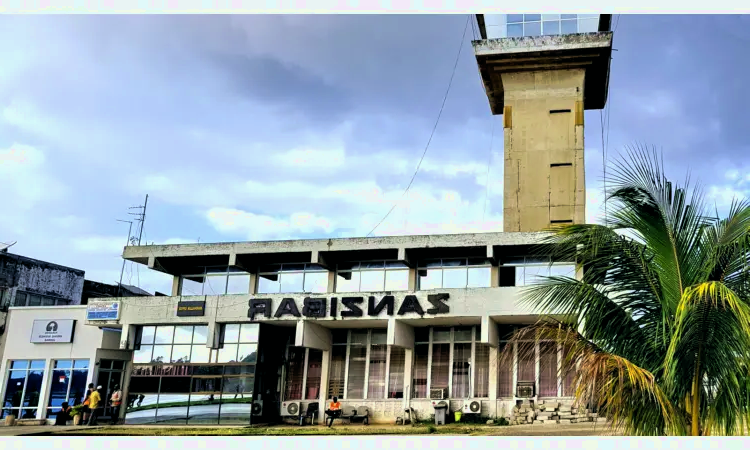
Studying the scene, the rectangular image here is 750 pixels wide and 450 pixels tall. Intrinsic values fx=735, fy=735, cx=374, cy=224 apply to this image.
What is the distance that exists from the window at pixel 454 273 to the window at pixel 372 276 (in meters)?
0.78

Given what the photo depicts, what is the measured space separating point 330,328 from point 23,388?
13543mm

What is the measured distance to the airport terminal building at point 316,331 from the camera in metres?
27.3

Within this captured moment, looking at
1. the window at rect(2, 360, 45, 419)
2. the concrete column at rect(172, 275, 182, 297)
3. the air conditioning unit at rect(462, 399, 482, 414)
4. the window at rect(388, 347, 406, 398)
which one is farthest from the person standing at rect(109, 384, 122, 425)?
the air conditioning unit at rect(462, 399, 482, 414)

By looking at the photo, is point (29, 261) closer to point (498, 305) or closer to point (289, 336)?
point (289, 336)

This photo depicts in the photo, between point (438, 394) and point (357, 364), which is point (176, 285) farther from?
point (438, 394)

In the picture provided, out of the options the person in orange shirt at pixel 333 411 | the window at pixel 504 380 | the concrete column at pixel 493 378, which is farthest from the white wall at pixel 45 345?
the window at pixel 504 380

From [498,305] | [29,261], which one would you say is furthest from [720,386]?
[29,261]

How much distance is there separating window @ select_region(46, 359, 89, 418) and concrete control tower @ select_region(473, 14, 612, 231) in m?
19.0

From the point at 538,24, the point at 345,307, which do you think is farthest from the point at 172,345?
the point at 538,24

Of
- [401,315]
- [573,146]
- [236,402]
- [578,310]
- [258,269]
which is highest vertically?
[573,146]

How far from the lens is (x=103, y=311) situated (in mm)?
30375

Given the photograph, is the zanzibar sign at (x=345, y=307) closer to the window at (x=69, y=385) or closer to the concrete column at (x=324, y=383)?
the concrete column at (x=324, y=383)

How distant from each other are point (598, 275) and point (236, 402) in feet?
67.1

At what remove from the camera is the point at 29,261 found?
40969 mm
